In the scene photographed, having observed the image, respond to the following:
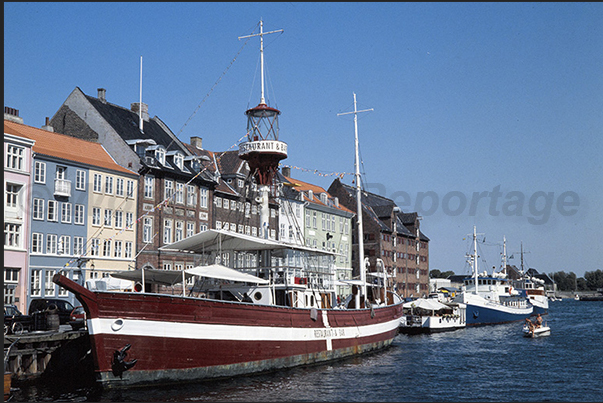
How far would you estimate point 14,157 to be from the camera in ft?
157

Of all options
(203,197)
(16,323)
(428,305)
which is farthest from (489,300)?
(16,323)

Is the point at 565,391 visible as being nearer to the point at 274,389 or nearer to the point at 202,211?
the point at 274,389

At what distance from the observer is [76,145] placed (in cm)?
5600

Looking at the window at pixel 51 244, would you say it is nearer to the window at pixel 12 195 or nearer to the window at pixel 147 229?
the window at pixel 12 195

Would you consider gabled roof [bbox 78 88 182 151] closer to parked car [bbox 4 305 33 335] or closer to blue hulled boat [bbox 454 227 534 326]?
parked car [bbox 4 305 33 335]

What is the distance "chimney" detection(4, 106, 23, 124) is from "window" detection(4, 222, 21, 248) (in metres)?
10.3

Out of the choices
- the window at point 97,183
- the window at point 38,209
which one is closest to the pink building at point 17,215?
the window at point 38,209

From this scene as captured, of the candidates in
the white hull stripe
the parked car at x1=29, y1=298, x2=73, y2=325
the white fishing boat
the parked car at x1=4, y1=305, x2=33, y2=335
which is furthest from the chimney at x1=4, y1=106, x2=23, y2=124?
the white fishing boat

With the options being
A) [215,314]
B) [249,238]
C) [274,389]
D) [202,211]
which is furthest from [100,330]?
[202,211]

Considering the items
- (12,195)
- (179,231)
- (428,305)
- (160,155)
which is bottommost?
(428,305)

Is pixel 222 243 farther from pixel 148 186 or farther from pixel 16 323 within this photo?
pixel 148 186

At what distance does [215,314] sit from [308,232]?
54825mm

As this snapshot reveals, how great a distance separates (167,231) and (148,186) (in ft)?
13.7

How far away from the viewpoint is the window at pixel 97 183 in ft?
178
